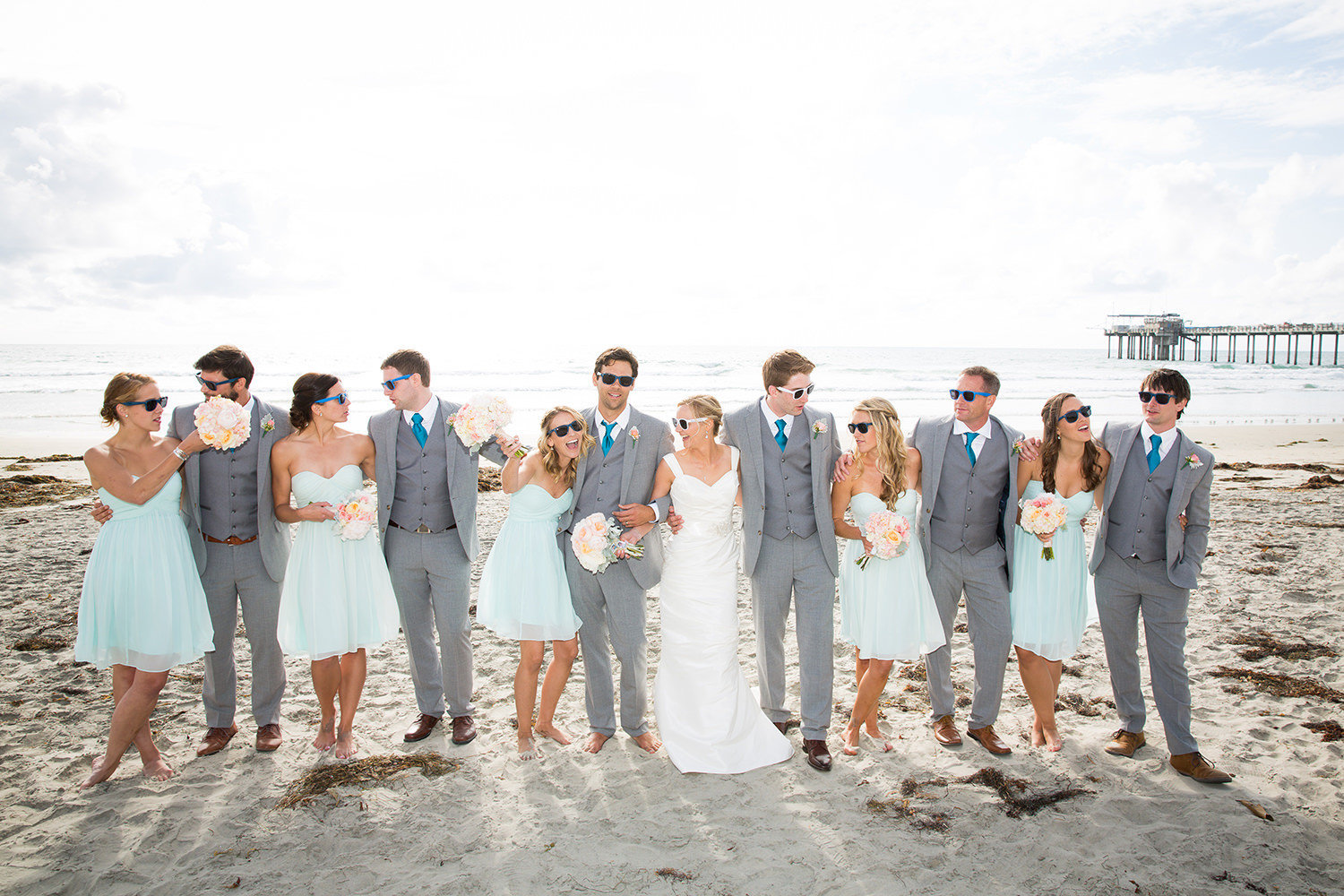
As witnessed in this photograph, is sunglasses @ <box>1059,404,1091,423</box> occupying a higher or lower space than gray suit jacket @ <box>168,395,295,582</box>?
higher

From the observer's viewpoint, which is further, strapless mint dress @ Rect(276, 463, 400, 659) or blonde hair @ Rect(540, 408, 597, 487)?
blonde hair @ Rect(540, 408, 597, 487)

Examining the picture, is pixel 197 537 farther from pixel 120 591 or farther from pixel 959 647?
pixel 959 647

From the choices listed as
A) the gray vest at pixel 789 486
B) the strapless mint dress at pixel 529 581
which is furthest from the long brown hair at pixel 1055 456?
the strapless mint dress at pixel 529 581

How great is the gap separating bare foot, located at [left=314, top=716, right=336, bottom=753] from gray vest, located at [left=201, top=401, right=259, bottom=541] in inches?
52.9

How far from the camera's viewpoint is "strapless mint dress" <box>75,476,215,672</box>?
4.63 meters

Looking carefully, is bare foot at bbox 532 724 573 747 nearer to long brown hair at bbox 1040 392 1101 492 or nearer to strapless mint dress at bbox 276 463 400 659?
strapless mint dress at bbox 276 463 400 659

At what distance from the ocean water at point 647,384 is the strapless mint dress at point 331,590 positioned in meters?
13.3

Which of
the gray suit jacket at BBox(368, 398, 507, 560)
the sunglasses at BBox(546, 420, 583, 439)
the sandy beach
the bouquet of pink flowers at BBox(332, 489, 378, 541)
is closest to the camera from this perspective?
the sandy beach

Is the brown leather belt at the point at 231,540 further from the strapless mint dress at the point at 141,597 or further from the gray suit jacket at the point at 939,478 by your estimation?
the gray suit jacket at the point at 939,478

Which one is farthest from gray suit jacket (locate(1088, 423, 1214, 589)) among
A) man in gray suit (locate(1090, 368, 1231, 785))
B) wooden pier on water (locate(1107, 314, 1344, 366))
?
wooden pier on water (locate(1107, 314, 1344, 366))

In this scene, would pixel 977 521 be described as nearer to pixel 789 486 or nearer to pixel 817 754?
pixel 789 486

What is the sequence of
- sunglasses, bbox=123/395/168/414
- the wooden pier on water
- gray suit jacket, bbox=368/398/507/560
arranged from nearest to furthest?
sunglasses, bbox=123/395/168/414
gray suit jacket, bbox=368/398/507/560
the wooden pier on water

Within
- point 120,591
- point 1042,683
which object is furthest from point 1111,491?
point 120,591

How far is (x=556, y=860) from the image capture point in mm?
3980
